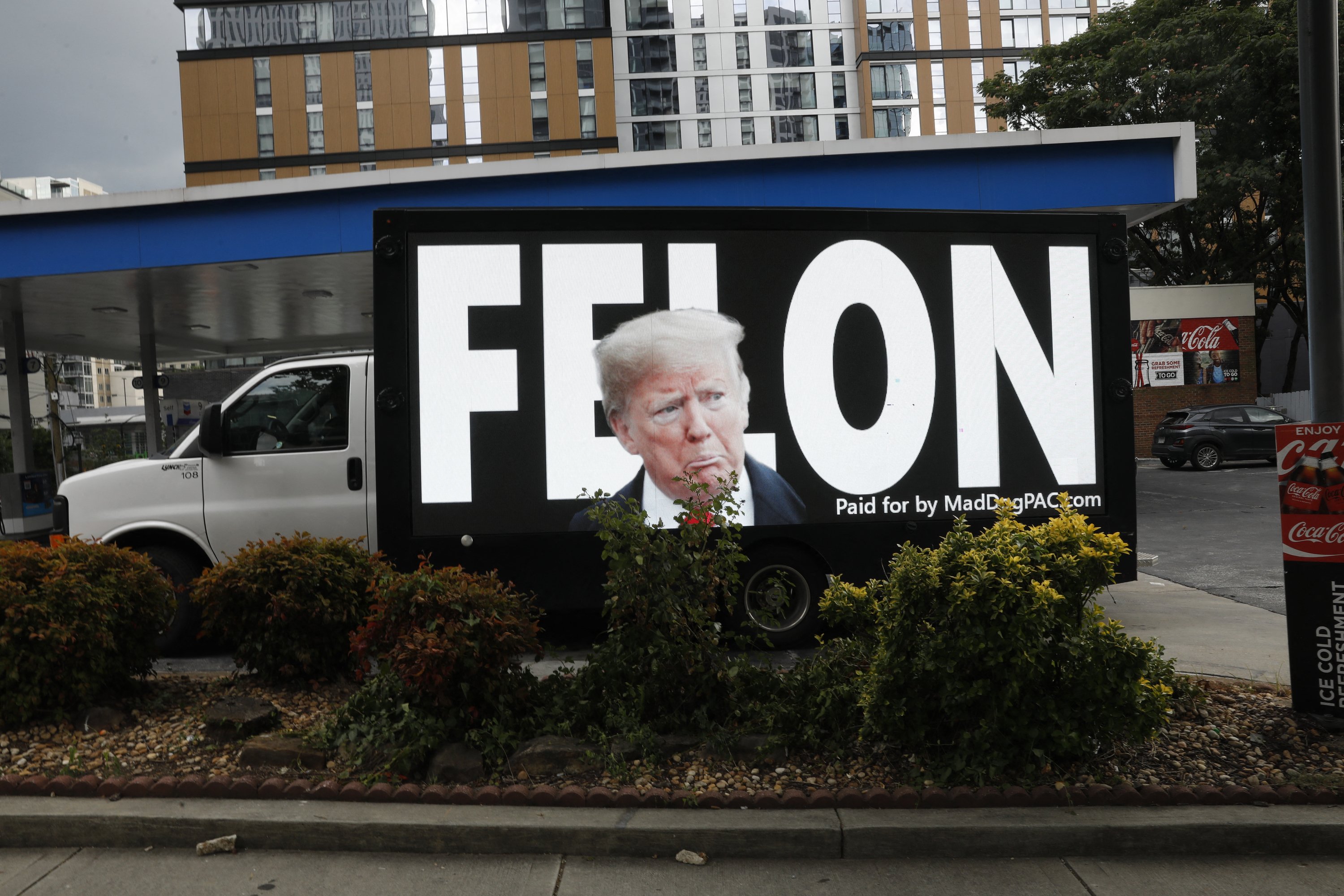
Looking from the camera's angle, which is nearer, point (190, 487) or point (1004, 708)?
point (1004, 708)

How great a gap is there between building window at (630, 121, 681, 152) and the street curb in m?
70.9

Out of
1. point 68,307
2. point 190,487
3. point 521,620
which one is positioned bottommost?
point 521,620

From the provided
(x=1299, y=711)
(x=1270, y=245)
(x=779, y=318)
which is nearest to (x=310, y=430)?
(x=779, y=318)

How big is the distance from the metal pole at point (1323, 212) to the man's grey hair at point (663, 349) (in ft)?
10.5

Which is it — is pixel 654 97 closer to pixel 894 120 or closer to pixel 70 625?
pixel 894 120

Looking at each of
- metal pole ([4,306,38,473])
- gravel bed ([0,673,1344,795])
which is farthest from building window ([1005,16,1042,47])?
gravel bed ([0,673,1344,795])

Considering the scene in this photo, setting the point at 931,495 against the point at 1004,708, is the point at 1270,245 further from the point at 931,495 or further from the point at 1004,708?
the point at 1004,708

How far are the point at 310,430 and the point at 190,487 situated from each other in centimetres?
97

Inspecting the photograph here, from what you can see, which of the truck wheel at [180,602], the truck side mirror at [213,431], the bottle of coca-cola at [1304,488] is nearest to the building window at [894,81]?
the truck side mirror at [213,431]

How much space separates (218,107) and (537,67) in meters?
19.7

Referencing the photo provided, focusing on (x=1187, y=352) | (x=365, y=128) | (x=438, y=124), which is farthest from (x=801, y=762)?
(x=365, y=128)

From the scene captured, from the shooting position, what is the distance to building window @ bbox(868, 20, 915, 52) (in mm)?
72938

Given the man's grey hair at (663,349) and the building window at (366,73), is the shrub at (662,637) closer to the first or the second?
the man's grey hair at (663,349)

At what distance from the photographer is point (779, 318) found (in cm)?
679
